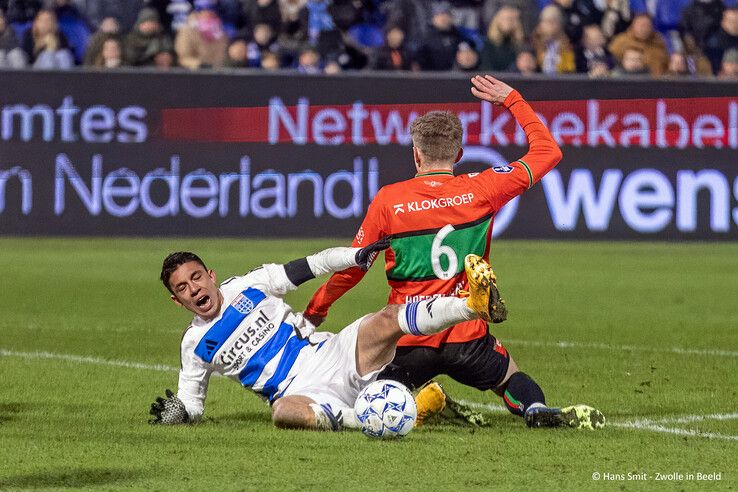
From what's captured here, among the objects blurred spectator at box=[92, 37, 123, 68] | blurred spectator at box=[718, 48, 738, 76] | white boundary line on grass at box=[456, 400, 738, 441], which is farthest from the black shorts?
blurred spectator at box=[718, 48, 738, 76]

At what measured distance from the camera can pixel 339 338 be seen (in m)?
7.47

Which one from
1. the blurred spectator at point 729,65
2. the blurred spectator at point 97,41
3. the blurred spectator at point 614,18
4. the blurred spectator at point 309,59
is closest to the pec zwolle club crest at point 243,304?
the blurred spectator at point 97,41

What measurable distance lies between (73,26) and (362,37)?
356cm

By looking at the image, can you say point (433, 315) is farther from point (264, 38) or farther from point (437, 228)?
point (264, 38)

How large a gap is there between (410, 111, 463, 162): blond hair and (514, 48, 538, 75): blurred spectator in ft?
38.3

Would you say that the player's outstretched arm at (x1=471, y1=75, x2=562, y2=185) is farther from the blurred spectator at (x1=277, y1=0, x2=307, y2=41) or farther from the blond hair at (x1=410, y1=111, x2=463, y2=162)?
the blurred spectator at (x1=277, y1=0, x2=307, y2=41)

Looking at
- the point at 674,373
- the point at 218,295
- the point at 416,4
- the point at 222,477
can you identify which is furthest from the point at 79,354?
the point at 416,4

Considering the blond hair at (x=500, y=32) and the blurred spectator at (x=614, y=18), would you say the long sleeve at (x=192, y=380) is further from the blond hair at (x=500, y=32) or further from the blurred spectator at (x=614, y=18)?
the blurred spectator at (x=614, y=18)

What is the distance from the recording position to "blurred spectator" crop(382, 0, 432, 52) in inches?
770

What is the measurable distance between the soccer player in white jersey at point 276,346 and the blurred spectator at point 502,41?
472 inches

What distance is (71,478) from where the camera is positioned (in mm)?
6000

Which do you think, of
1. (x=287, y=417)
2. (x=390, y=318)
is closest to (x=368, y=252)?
(x=390, y=318)

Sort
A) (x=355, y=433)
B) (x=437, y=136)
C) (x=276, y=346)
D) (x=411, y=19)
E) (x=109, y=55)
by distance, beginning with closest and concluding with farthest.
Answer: (x=355, y=433) < (x=437, y=136) < (x=276, y=346) < (x=109, y=55) < (x=411, y=19)

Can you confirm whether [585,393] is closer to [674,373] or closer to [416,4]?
[674,373]
